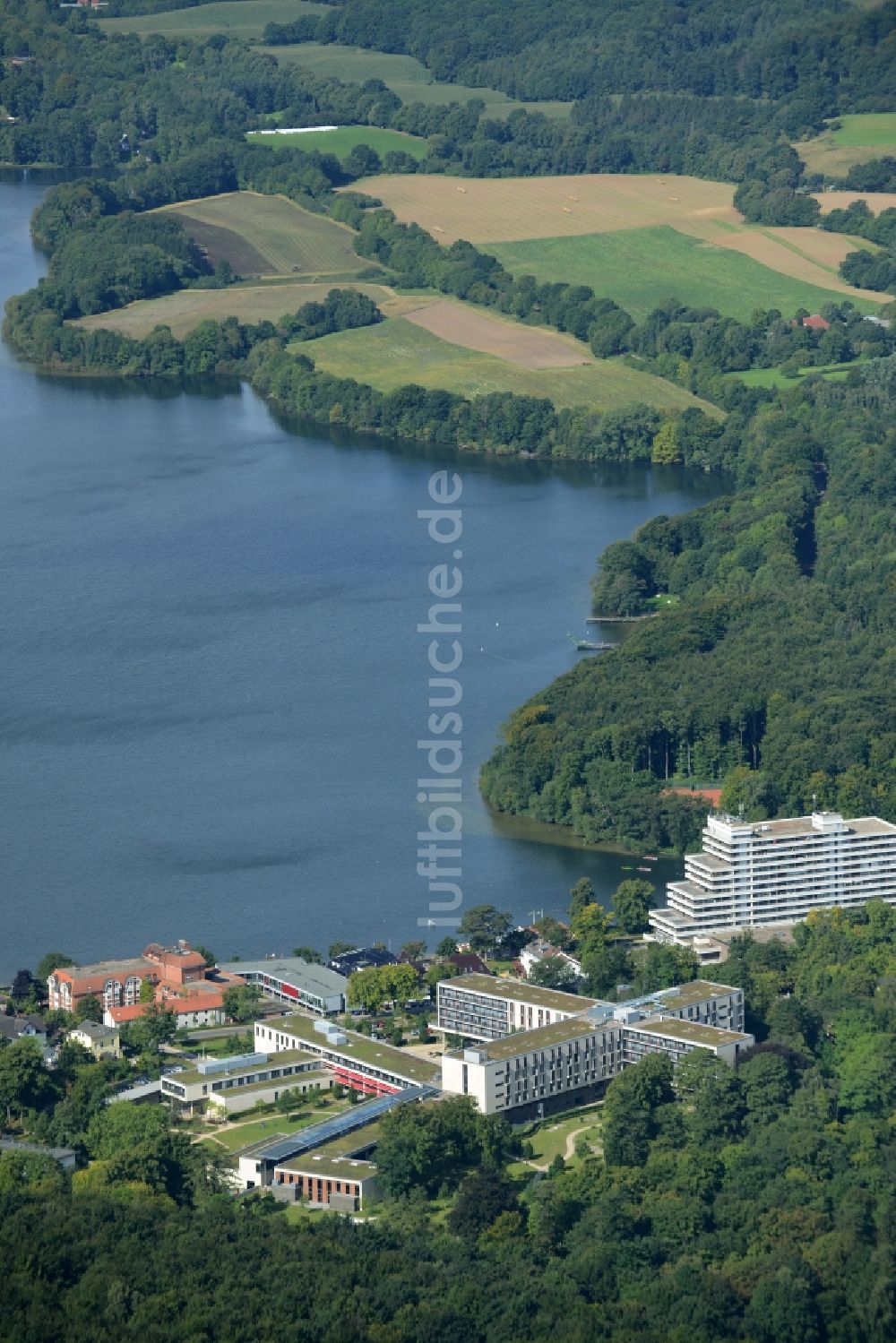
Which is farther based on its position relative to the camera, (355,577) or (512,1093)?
(355,577)

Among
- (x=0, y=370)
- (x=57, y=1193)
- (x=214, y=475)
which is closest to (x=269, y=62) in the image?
(x=0, y=370)

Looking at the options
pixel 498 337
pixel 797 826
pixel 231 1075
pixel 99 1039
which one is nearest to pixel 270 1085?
pixel 231 1075

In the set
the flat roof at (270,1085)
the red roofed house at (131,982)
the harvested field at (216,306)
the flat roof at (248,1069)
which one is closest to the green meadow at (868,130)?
the harvested field at (216,306)

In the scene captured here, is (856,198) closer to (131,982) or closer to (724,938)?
(724,938)

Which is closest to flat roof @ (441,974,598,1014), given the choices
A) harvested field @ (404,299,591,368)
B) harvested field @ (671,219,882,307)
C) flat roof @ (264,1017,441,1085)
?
flat roof @ (264,1017,441,1085)

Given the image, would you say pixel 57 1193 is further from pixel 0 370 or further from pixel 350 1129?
pixel 0 370

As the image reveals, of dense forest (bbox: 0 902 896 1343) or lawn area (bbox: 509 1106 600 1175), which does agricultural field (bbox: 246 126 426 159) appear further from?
lawn area (bbox: 509 1106 600 1175)
